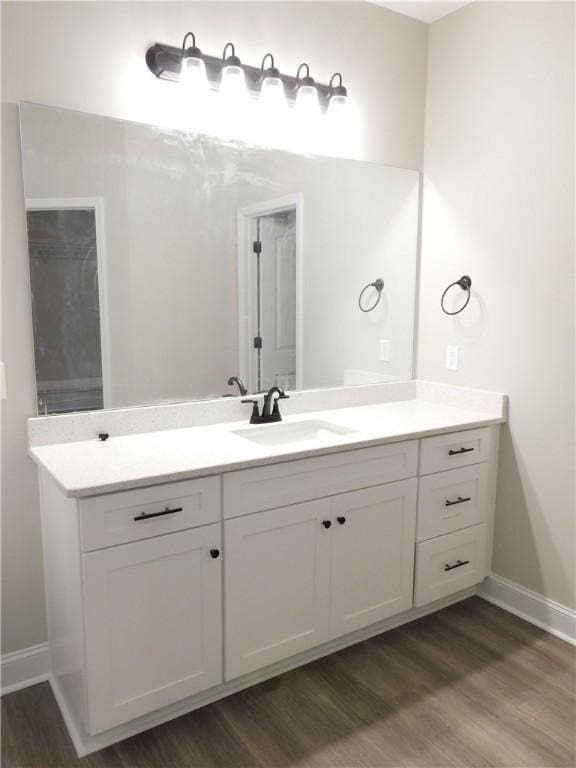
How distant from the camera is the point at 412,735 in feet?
6.36

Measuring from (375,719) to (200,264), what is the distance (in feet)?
5.74

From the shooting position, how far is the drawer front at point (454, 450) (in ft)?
7.98

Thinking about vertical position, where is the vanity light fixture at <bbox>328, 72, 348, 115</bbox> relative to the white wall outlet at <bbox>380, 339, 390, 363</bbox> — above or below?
above

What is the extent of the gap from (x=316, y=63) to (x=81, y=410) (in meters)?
1.74

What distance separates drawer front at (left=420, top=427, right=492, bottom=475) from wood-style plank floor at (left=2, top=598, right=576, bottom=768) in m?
0.73

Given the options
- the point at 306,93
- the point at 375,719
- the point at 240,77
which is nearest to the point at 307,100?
the point at 306,93

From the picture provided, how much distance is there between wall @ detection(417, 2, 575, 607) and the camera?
7.86 ft

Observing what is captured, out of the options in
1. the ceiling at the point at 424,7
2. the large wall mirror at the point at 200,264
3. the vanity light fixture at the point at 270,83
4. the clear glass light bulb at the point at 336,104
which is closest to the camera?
the large wall mirror at the point at 200,264

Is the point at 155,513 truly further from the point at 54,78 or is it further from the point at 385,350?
the point at 385,350

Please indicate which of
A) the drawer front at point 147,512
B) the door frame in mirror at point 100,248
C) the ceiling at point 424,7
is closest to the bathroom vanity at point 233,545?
the drawer front at point 147,512

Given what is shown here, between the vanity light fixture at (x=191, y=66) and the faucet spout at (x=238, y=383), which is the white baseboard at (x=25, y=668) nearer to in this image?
the faucet spout at (x=238, y=383)

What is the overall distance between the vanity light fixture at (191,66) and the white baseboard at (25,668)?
2127 mm

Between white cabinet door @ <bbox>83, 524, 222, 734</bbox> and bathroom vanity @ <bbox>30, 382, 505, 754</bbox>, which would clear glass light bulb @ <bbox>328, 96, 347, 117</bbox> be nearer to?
bathroom vanity @ <bbox>30, 382, 505, 754</bbox>

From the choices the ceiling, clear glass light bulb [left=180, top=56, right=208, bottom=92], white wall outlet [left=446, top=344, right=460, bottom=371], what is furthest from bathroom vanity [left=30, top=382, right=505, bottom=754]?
the ceiling
